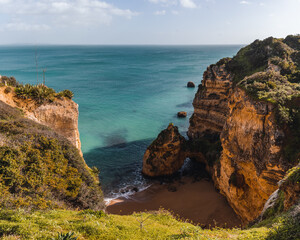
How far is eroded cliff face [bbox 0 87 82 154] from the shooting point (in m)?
17.9

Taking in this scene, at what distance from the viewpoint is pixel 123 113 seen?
153 ft

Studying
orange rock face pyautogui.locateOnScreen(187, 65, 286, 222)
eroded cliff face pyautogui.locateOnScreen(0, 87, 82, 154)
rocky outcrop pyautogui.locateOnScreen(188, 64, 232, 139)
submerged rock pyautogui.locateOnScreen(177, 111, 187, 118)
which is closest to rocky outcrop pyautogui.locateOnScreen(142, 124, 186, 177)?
orange rock face pyautogui.locateOnScreen(187, 65, 286, 222)

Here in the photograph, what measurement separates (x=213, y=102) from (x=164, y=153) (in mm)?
10476

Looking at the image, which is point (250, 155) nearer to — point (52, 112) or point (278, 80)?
point (278, 80)

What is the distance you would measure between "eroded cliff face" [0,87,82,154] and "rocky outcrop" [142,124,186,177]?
30.5ft

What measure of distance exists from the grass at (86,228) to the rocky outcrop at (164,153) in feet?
51.2

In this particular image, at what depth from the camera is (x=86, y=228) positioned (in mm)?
7891

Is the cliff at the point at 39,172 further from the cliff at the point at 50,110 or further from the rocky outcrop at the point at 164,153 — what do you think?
the rocky outcrop at the point at 164,153

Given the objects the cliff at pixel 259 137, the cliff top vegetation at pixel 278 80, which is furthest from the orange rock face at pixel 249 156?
the cliff top vegetation at pixel 278 80

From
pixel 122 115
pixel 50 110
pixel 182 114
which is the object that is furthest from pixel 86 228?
pixel 182 114

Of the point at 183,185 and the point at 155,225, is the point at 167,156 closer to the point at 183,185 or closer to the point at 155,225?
the point at 183,185

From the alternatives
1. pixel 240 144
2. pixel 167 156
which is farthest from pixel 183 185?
pixel 240 144

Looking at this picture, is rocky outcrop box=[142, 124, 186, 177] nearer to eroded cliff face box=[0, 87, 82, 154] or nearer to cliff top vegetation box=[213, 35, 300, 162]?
eroded cliff face box=[0, 87, 82, 154]

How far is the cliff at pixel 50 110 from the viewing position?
1792 cm
